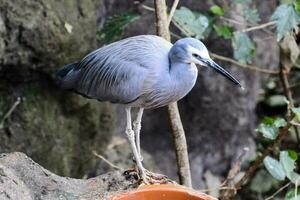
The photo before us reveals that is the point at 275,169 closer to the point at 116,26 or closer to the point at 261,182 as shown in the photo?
the point at 116,26

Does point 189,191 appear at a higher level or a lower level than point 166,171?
higher

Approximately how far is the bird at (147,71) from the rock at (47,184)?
0.13 metres

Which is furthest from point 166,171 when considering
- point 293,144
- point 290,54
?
point 290,54

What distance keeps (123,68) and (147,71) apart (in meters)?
0.10

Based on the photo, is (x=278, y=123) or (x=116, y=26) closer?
(x=278, y=123)

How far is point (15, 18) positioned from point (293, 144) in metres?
2.02

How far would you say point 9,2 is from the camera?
98.9 inches

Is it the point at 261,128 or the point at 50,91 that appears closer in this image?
the point at 261,128

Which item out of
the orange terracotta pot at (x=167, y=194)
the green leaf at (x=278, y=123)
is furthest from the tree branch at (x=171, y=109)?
the orange terracotta pot at (x=167, y=194)

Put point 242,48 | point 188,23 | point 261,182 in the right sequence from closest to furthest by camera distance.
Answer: point 188,23
point 242,48
point 261,182

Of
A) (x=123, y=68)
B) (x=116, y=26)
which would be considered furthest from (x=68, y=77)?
(x=116, y=26)

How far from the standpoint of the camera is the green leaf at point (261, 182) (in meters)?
3.74

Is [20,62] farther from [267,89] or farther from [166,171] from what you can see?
[267,89]

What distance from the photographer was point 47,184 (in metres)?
1.71
